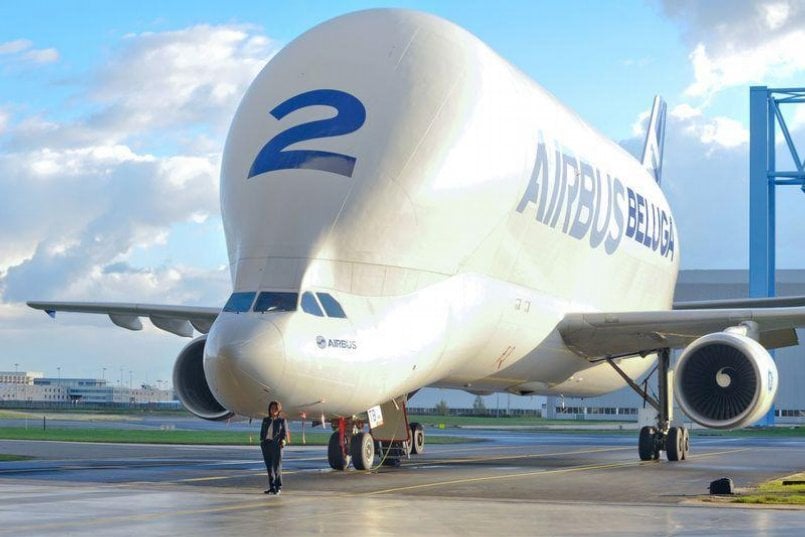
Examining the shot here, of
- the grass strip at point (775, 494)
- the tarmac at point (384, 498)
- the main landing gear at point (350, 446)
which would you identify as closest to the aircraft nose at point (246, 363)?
the tarmac at point (384, 498)

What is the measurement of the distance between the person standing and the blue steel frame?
166 ft

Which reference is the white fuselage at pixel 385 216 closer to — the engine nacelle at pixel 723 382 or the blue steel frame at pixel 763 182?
the engine nacelle at pixel 723 382

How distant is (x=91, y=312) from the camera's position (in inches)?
1059

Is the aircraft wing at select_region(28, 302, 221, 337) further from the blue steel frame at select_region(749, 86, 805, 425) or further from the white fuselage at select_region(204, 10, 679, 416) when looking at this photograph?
the blue steel frame at select_region(749, 86, 805, 425)

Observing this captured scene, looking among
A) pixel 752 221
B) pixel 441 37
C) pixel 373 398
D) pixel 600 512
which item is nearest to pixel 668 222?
pixel 441 37

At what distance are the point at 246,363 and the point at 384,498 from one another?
2.39 m

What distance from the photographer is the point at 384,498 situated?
15.5 m

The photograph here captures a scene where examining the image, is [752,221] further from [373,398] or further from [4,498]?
[4,498]

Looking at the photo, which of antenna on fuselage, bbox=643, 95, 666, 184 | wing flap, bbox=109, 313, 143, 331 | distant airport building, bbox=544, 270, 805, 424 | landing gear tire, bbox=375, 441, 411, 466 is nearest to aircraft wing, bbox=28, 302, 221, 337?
wing flap, bbox=109, 313, 143, 331

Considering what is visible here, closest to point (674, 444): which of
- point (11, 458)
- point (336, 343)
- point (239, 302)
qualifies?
point (336, 343)

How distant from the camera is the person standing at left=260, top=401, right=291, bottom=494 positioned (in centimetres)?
1606

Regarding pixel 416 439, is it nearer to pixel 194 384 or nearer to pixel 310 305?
pixel 194 384

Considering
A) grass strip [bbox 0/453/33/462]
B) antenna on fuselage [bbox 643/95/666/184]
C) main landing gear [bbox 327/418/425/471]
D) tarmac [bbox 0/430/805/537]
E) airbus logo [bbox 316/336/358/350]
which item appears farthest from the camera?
antenna on fuselage [bbox 643/95/666/184]

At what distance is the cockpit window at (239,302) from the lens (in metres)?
17.0
